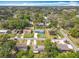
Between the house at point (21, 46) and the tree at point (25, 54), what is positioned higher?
the house at point (21, 46)

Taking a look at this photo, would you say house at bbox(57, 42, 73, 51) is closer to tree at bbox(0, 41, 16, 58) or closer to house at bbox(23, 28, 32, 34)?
house at bbox(23, 28, 32, 34)

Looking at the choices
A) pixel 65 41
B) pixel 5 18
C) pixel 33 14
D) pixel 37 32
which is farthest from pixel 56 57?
pixel 5 18

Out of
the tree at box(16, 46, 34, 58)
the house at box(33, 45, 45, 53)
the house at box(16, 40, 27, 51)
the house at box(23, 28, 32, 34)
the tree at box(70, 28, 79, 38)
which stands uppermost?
the house at box(23, 28, 32, 34)

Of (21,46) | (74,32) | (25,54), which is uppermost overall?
(74,32)

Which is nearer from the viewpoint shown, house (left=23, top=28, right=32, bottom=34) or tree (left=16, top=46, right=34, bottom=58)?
tree (left=16, top=46, right=34, bottom=58)

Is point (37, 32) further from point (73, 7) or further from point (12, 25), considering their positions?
point (73, 7)

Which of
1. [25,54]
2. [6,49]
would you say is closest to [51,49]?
[25,54]

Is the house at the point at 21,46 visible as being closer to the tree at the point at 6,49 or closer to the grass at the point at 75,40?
the tree at the point at 6,49

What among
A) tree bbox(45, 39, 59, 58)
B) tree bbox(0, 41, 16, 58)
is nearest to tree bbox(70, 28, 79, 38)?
tree bbox(45, 39, 59, 58)

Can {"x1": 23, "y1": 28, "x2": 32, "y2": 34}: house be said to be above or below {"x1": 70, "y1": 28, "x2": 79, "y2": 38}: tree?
above

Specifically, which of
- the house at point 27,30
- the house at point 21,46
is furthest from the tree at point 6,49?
the house at point 27,30

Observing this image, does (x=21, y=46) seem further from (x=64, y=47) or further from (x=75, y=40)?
(x=75, y=40)
